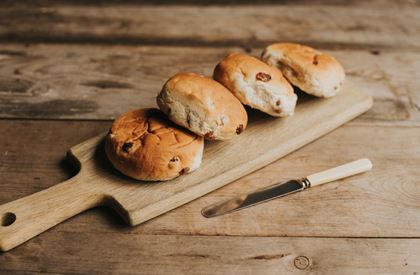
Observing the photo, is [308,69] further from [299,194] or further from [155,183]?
[155,183]

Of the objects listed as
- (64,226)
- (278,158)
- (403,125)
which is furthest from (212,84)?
(403,125)

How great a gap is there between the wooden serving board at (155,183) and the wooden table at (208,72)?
0.14ft

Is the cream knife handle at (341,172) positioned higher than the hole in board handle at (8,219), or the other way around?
the cream knife handle at (341,172)

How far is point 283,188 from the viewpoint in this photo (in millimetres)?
1516

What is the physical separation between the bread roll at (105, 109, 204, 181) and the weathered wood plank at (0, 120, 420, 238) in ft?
0.46

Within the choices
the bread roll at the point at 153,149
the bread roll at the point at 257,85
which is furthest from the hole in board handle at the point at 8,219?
the bread roll at the point at 257,85

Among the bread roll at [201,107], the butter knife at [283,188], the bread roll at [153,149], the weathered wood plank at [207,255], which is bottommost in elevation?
the weathered wood plank at [207,255]

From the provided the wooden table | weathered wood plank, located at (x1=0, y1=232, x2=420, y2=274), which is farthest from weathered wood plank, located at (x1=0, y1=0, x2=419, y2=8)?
weathered wood plank, located at (x1=0, y1=232, x2=420, y2=274)

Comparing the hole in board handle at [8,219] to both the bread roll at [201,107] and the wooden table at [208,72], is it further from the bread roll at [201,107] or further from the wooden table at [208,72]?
the bread roll at [201,107]

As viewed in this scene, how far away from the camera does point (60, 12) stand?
2.48m

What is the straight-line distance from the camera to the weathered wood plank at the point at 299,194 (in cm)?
142

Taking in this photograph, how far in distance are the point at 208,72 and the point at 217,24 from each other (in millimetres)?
438

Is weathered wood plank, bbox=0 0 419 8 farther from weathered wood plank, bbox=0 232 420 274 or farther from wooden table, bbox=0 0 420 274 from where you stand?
weathered wood plank, bbox=0 232 420 274

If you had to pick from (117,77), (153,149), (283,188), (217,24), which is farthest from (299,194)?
(217,24)
